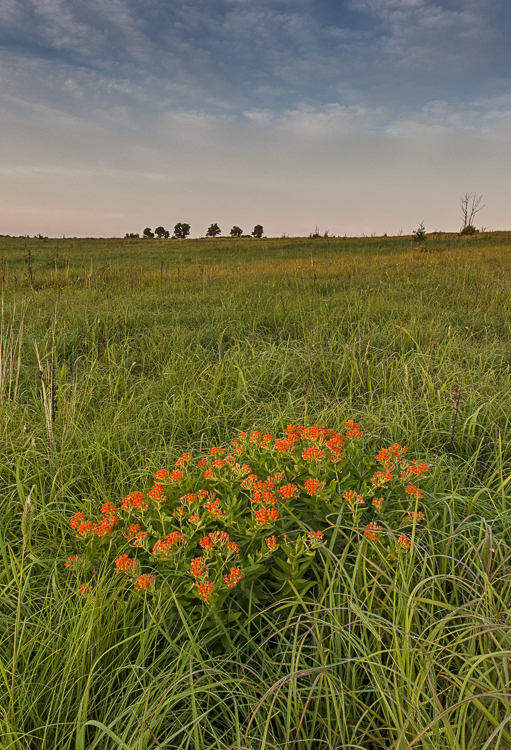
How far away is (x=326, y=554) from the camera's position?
1.53 meters

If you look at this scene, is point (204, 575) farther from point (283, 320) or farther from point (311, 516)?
point (283, 320)

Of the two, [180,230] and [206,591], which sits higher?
[180,230]

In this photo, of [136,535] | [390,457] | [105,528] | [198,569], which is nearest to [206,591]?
[198,569]

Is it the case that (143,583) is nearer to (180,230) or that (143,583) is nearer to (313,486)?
(313,486)

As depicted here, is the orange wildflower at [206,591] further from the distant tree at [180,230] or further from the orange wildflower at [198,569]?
the distant tree at [180,230]


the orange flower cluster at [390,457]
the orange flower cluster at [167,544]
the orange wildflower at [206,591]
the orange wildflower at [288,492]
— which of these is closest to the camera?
the orange wildflower at [206,591]

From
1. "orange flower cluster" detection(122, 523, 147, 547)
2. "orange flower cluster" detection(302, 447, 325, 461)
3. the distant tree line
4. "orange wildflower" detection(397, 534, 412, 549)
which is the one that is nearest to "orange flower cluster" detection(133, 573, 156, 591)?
"orange flower cluster" detection(122, 523, 147, 547)

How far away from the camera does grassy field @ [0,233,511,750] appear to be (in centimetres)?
106

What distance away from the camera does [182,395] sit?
2.81m

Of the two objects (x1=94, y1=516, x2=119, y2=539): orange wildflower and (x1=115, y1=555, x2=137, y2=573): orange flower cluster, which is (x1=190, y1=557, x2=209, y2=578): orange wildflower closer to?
(x1=115, y1=555, x2=137, y2=573): orange flower cluster

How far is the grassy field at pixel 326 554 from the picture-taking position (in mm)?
1058

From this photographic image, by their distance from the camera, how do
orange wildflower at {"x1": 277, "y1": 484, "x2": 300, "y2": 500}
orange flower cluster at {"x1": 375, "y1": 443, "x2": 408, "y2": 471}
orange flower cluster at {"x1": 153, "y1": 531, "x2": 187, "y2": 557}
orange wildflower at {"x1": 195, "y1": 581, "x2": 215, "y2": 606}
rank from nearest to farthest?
orange wildflower at {"x1": 195, "y1": 581, "x2": 215, "y2": 606} → orange flower cluster at {"x1": 153, "y1": 531, "x2": 187, "y2": 557} → orange wildflower at {"x1": 277, "y1": 484, "x2": 300, "y2": 500} → orange flower cluster at {"x1": 375, "y1": 443, "x2": 408, "y2": 471}

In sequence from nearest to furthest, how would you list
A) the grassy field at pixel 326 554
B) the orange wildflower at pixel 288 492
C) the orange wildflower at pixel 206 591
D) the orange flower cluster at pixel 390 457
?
the grassy field at pixel 326 554, the orange wildflower at pixel 206 591, the orange wildflower at pixel 288 492, the orange flower cluster at pixel 390 457

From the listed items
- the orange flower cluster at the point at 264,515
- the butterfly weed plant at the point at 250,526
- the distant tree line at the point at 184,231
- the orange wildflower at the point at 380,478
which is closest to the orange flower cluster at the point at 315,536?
the butterfly weed plant at the point at 250,526
